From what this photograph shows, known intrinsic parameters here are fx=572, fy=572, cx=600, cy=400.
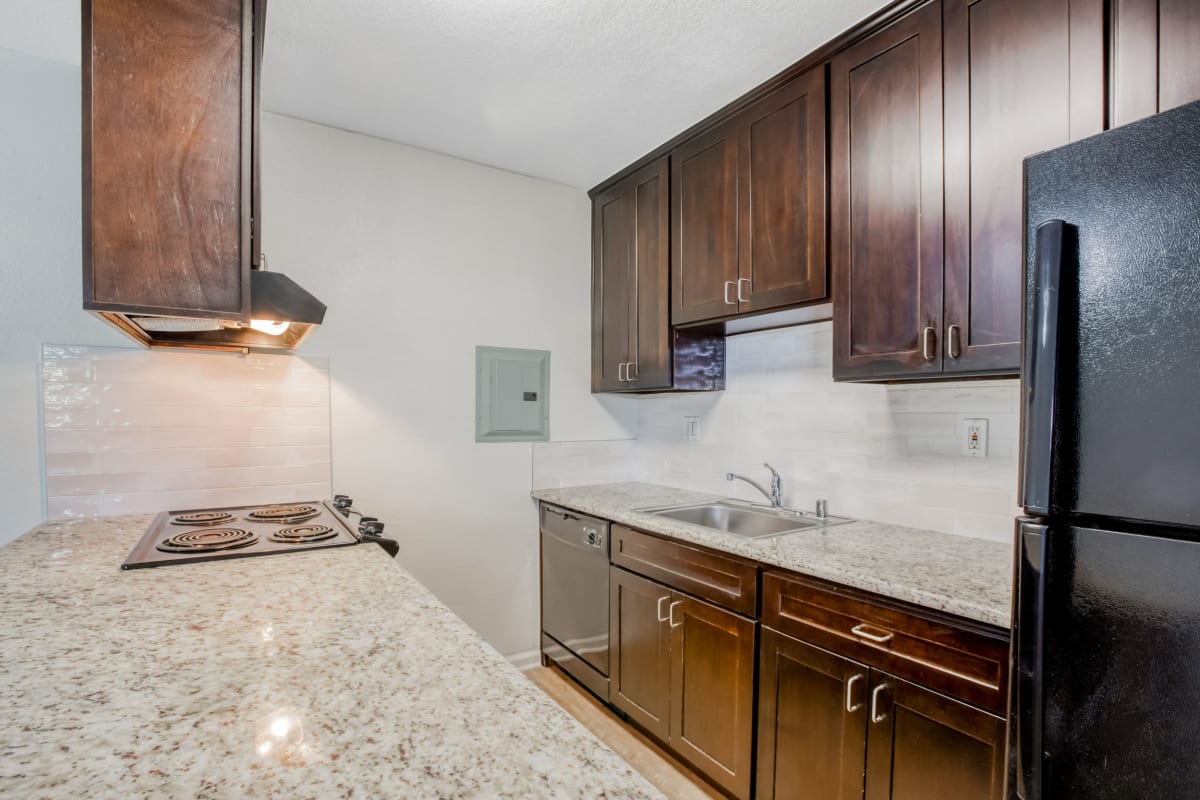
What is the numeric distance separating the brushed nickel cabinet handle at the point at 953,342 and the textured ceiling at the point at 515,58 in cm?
A: 97

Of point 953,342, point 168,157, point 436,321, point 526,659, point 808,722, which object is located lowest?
point 526,659

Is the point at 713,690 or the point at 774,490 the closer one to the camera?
the point at 713,690

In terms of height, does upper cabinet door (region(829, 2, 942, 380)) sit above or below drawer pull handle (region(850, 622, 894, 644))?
above

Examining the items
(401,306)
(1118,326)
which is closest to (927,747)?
(1118,326)

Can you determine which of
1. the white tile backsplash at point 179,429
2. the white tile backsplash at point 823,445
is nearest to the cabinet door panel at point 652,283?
the white tile backsplash at point 823,445

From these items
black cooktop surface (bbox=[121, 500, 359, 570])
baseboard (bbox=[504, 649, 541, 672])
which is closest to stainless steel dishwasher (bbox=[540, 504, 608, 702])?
baseboard (bbox=[504, 649, 541, 672])

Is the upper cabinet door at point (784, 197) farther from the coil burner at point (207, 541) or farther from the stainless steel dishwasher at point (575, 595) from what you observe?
the coil burner at point (207, 541)

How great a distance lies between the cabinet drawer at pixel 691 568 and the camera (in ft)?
5.69

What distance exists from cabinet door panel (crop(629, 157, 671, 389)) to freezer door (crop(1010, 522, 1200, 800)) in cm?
186

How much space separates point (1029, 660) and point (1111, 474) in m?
0.27

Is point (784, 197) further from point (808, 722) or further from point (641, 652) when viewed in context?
point (641, 652)

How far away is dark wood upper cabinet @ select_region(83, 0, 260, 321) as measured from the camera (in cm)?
108

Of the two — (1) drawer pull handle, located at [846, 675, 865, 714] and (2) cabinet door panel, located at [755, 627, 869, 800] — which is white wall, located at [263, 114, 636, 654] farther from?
(1) drawer pull handle, located at [846, 675, 865, 714]

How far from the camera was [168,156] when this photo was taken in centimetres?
114
